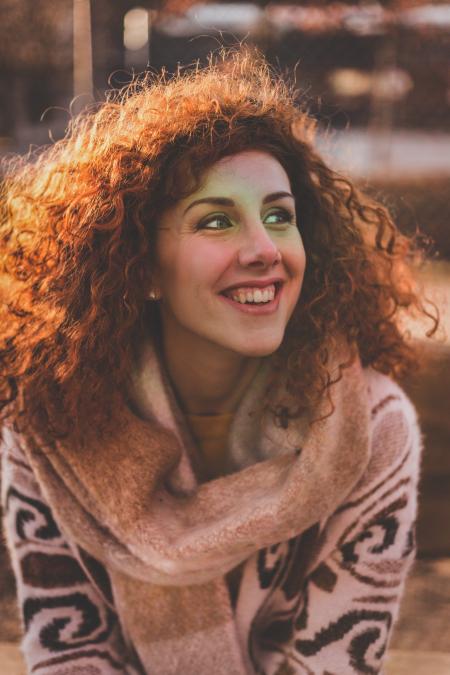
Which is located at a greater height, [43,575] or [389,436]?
[389,436]

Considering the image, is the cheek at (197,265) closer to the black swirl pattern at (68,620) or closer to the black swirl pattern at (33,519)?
the black swirl pattern at (33,519)

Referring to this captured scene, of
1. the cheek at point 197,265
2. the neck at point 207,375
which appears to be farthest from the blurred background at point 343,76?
the cheek at point 197,265

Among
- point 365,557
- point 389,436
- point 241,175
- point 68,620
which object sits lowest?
point 68,620

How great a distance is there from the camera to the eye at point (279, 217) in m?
1.38

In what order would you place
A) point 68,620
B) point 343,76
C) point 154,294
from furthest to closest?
1. point 343,76
2. point 68,620
3. point 154,294

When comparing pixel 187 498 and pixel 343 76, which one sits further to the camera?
pixel 343 76

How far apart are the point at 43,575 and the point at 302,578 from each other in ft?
1.56

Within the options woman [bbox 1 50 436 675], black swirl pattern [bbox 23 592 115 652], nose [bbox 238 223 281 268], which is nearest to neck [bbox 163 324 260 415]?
woman [bbox 1 50 436 675]

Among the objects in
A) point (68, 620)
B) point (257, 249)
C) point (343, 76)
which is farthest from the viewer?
point (343, 76)

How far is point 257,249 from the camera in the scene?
130 cm

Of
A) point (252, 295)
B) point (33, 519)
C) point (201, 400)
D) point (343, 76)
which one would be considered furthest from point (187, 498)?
point (343, 76)

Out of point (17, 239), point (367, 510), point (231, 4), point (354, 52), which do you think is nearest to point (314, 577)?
point (367, 510)

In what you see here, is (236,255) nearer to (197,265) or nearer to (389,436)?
(197,265)

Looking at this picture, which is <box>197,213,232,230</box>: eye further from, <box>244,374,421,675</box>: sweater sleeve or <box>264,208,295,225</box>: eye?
<box>244,374,421,675</box>: sweater sleeve
